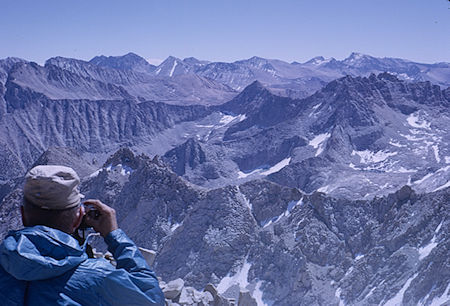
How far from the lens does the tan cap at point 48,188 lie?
3617mm

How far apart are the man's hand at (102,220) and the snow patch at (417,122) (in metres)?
180

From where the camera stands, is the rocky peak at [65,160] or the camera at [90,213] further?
the rocky peak at [65,160]

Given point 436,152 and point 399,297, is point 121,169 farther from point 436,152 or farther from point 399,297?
point 436,152

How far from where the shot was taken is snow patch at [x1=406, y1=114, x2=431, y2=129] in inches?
6806

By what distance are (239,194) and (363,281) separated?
56.9ft

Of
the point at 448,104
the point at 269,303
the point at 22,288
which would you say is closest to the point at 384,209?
the point at 269,303

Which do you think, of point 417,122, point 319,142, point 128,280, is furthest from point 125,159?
point 417,122

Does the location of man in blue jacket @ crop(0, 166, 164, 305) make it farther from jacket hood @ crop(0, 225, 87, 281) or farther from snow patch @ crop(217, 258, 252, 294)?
snow patch @ crop(217, 258, 252, 294)

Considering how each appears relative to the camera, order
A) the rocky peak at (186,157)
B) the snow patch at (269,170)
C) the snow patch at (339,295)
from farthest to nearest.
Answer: the rocky peak at (186,157) → the snow patch at (269,170) → the snow patch at (339,295)

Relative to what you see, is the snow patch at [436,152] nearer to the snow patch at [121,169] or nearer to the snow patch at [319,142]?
the snow patch at [319,142]

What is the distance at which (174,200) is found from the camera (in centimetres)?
5719

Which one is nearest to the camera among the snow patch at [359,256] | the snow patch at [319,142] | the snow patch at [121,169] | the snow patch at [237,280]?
the snow patch at [237,280]

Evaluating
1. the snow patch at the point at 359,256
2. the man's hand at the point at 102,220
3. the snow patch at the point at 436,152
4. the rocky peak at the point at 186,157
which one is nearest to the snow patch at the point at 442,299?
the snow patch at the point at 359,256

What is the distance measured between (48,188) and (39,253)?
0.47 meters
